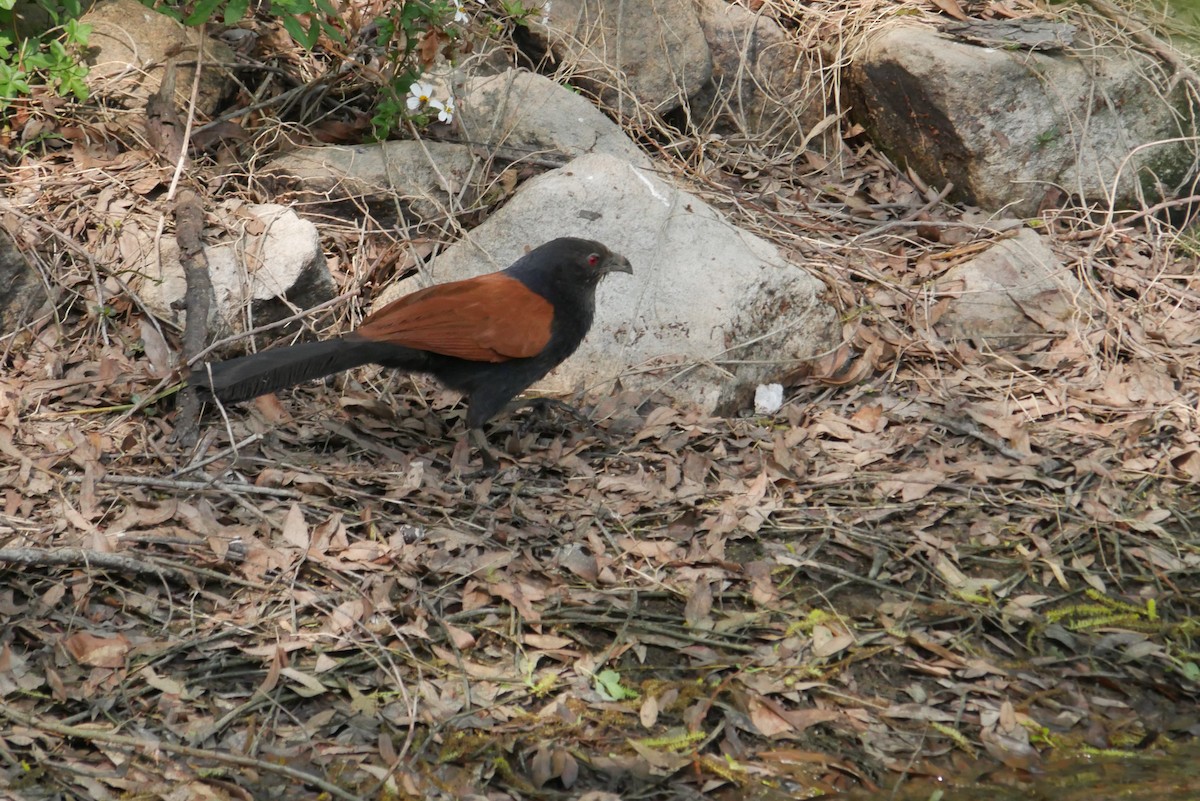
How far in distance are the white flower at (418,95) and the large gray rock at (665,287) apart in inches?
26.5

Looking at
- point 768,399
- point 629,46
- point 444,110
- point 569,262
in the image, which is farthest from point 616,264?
point 629,46

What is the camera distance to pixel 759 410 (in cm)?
516

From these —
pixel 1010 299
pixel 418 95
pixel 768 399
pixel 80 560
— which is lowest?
pixel 768 399

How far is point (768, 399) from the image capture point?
5180 millimetres

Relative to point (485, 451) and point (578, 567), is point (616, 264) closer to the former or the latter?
point (485, 451)

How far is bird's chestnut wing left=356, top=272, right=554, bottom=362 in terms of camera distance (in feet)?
14.3

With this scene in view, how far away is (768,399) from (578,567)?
1651 millimetres

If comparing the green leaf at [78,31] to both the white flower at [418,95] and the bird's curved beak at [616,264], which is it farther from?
the bird's curved beak at [616,264]

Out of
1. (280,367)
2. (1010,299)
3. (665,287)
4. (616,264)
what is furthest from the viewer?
(1010,299)

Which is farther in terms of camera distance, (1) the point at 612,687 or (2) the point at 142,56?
(2) the point at 142,56

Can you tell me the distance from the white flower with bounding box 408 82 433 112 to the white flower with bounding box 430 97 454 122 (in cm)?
5

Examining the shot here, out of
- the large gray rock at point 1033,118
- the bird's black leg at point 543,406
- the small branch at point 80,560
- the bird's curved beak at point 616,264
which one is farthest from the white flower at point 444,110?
the small branch at point 80,560

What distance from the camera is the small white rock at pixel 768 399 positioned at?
16.9 feet

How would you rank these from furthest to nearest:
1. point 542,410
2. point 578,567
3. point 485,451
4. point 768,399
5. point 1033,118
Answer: point 1033,118 → point 768,399 → point 542,410 → point 485,451 → point 578,567
